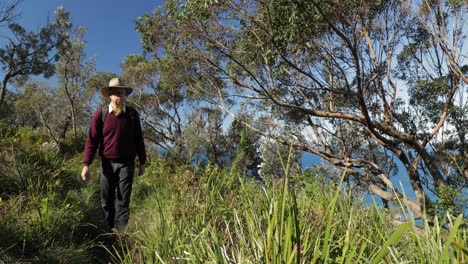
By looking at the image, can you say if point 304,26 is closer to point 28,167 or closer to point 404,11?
point 28,167

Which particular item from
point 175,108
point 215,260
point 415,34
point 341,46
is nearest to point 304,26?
point 341,46

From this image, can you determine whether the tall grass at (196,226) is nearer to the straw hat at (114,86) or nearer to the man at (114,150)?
the man at (114,150)

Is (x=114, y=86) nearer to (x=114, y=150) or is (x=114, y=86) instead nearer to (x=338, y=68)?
(x=114, y=150)

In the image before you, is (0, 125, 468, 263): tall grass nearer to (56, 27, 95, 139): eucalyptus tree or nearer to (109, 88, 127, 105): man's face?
(109, 88, 127, 105): man's face

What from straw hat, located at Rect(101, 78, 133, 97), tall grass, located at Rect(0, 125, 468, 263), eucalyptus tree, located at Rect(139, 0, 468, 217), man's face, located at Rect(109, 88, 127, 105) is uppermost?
eucalyptus tree, located at Rect(139, 0, 468, 217)

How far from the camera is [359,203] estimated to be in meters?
3.32

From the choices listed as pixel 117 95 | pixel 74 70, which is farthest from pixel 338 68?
pixel 74 70

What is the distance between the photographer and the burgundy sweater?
407cm

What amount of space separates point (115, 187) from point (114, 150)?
0.51 m

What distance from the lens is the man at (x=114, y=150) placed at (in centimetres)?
404

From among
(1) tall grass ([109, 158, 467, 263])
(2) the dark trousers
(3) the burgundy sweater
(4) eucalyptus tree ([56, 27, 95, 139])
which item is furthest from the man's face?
(4) eucalyptus tree ([56, 27, 95, 139])

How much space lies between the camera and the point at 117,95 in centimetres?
419

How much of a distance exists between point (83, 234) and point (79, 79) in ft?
70.6

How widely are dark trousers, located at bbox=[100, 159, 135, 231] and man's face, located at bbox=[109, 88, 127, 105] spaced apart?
0.78 meters
